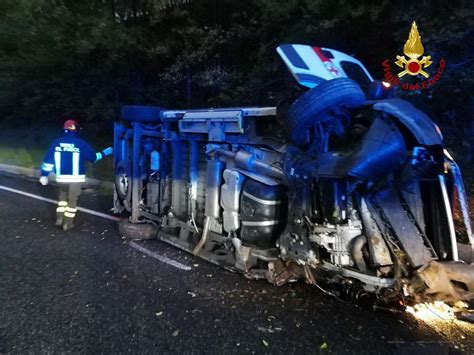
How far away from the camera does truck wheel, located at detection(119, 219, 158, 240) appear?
213 inches

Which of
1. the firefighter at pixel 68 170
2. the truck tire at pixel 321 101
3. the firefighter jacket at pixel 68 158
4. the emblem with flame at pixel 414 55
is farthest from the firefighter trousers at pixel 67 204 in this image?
the emblem with flame at pixel 414 55

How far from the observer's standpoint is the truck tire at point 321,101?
10.2 ft

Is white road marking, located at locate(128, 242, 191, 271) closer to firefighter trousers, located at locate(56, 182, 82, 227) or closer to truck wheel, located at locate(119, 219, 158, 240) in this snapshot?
truck wheel, located at locate(119, 219, 158, 240)

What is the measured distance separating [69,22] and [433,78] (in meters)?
11.3

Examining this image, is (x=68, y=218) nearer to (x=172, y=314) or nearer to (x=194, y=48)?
(x=172, y=314)

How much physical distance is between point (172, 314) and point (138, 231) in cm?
221

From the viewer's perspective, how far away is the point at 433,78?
22.4ft

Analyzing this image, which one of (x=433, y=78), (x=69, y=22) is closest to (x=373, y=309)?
(x=433, y=78)

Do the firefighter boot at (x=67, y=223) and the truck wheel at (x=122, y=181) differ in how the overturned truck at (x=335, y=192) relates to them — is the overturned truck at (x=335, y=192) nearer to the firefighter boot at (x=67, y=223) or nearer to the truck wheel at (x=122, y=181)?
the truck wheel at (x=122, y=181)

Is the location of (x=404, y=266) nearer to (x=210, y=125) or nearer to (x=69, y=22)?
(x=210, y=125)

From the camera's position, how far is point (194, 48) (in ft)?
36.9

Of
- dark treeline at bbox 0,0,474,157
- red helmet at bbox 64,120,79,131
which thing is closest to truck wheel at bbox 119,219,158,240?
red helmet at bbox 64,120,79,131

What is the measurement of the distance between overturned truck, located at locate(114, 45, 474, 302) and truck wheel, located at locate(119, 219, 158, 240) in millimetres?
827

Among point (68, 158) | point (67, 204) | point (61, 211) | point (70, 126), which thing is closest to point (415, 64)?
point (70, 126)
